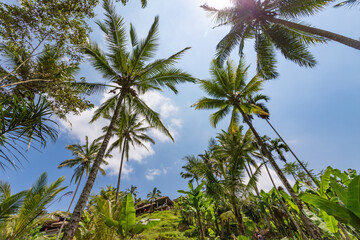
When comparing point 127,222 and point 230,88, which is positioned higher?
point 230,88

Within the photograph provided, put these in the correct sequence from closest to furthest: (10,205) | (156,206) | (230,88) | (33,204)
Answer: (10,205) < (33,204) < (230,88) < (156,206)

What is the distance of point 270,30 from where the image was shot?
7.62m

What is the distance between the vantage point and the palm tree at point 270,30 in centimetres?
604

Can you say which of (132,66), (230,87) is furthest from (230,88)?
(132,66)

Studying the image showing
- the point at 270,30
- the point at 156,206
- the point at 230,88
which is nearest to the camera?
the point at 270,30

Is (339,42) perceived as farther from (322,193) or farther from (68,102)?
(68,102)

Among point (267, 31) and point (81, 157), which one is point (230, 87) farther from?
point (81, 157)

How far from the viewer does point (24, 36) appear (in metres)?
4.01

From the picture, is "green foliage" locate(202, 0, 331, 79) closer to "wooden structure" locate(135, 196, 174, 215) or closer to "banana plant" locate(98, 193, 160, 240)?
"banana plant" locate(98, 193, 160, 240)


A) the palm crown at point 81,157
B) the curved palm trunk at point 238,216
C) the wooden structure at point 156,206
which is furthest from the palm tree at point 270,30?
the wooden structure at point 156,206

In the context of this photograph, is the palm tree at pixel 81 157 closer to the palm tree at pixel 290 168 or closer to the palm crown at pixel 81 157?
the palm crown at pixel 81 157

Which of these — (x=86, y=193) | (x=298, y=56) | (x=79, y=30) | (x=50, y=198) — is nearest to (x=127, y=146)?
(x=50, y=198)

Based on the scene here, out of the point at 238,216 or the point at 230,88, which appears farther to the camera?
the point at 230,88

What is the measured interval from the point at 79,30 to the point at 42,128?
→ 315 centimetres
